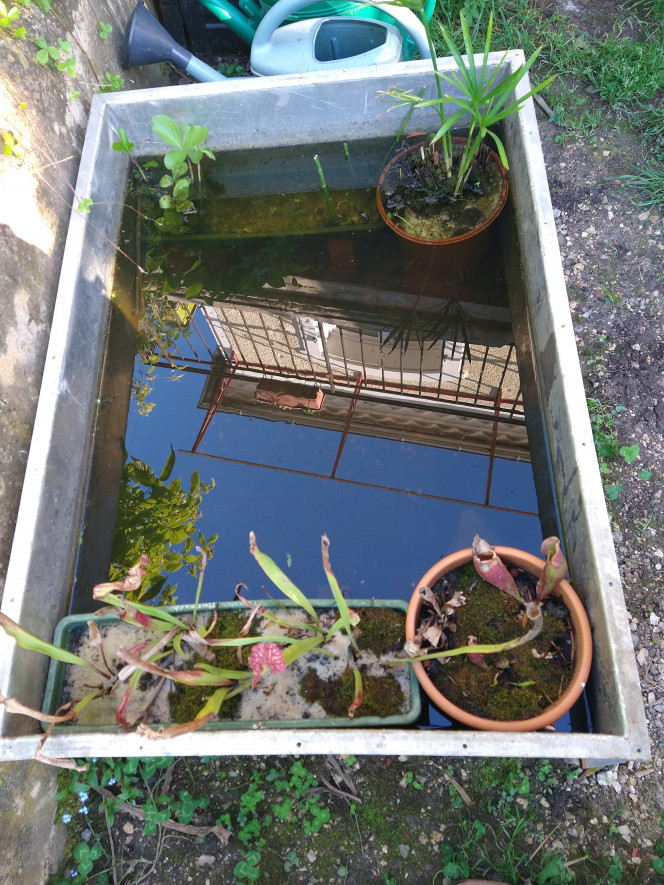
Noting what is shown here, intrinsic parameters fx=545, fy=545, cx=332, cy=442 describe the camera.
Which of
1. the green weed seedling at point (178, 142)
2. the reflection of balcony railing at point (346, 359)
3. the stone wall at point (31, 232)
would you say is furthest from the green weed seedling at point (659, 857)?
the green weed seedling at point (178, 142)

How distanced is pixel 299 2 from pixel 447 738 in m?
2.73

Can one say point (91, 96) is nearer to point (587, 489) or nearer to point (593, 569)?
point (587, 489)

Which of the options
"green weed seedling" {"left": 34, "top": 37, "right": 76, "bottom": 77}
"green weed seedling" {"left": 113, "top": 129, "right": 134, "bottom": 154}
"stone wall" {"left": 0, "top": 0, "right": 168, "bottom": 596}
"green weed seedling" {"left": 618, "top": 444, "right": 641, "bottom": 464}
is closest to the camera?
"stone wall" {"left": 0, "top": 0, "right": 168, "bottom": 596}

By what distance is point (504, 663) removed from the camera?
1.39 meters

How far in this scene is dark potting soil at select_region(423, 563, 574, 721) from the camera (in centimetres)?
138

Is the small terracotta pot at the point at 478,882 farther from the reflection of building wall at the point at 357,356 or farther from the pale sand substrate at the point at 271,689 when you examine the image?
the reflection of building wall at the point at 357,356

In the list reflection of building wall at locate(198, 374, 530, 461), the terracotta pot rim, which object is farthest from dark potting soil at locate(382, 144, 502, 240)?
reflection of building wall at locate(198, 374, 530, 461)

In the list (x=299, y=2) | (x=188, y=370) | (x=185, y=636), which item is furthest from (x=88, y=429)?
(x=299, y=2)

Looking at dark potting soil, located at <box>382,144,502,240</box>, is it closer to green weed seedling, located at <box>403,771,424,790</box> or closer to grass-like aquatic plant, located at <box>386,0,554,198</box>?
grass-like aquatic plant, located at <box>386,0,554,198</box>

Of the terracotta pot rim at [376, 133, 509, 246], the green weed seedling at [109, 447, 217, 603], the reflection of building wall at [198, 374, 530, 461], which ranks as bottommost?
the green weed seedling at [109, 447, 217, 603]

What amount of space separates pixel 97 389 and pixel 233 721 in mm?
1287

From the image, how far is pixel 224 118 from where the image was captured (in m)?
2.26

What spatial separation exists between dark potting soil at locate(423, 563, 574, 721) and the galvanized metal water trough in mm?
94

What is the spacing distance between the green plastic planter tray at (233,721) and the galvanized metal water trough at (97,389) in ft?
0.15
